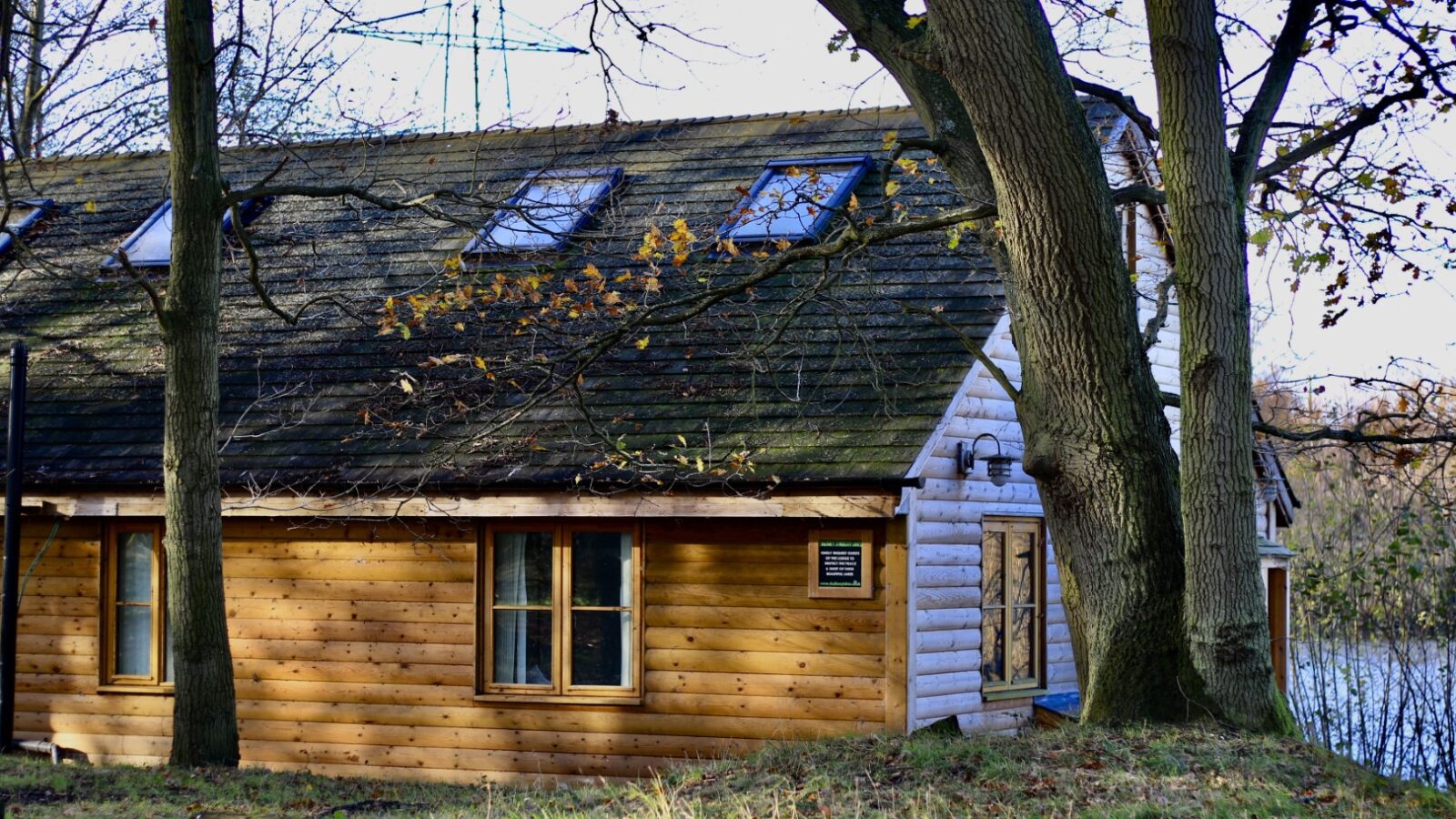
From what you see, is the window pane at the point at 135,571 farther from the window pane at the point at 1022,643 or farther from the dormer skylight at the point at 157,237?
the window pane at the point at 1022,643

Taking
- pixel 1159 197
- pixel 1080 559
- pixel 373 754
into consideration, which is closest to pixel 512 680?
pixel 373 754

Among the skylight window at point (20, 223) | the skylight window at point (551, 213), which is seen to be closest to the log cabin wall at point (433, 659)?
the skylight window at point (551, 213)

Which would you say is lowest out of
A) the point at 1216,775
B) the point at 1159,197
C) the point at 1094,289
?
the point at 1216,775

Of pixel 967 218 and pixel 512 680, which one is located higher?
pixel 967 218

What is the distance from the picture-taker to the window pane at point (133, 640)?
13.6m

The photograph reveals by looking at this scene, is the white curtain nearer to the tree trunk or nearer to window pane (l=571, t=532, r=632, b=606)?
window pane (l=571, t=532, r=632, b=606)

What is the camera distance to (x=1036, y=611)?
1366 cm

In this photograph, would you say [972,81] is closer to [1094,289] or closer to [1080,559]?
[1094,289]

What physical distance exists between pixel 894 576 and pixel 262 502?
5344 mm

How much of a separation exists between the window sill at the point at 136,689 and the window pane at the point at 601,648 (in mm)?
3816

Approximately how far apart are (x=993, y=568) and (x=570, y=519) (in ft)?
12.6

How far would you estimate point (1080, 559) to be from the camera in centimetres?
870

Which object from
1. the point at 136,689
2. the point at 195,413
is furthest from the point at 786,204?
the point at 136,689

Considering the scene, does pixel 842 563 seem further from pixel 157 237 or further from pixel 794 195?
pixel 157 237
